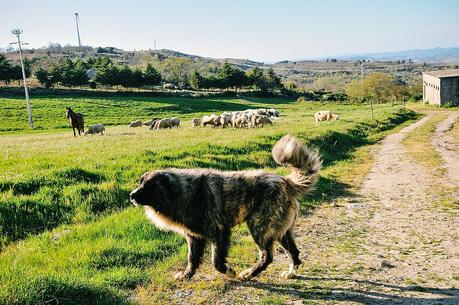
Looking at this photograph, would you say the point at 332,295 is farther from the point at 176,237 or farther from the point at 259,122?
the point at 259,122

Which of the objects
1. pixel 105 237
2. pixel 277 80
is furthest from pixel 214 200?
pixel 277 80

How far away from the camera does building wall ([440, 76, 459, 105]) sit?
235 ft

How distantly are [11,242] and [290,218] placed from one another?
19.9ft

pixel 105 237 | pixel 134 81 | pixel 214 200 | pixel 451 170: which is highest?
pixel 134 81

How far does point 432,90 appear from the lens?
7831cm

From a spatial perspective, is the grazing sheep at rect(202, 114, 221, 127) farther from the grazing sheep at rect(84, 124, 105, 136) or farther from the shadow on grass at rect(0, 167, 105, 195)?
the shadow on grass at rect(0, 167, 105, 195)

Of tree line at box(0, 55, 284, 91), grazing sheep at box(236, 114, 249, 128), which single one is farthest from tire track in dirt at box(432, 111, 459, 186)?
tree line at box(0, 55, 284, 91)

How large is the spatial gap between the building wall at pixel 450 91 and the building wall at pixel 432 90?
94 centimetres

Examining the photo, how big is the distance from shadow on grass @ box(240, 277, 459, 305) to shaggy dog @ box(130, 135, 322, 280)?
0.40 metres

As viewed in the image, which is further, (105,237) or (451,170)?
(451,170)

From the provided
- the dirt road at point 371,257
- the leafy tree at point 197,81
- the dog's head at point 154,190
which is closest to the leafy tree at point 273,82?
the leafy tree at point 197,81

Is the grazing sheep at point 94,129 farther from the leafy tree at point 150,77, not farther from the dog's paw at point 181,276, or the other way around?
the leafy tree at point 150,77

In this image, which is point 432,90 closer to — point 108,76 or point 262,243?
point 108,76

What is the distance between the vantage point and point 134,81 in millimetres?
101688
